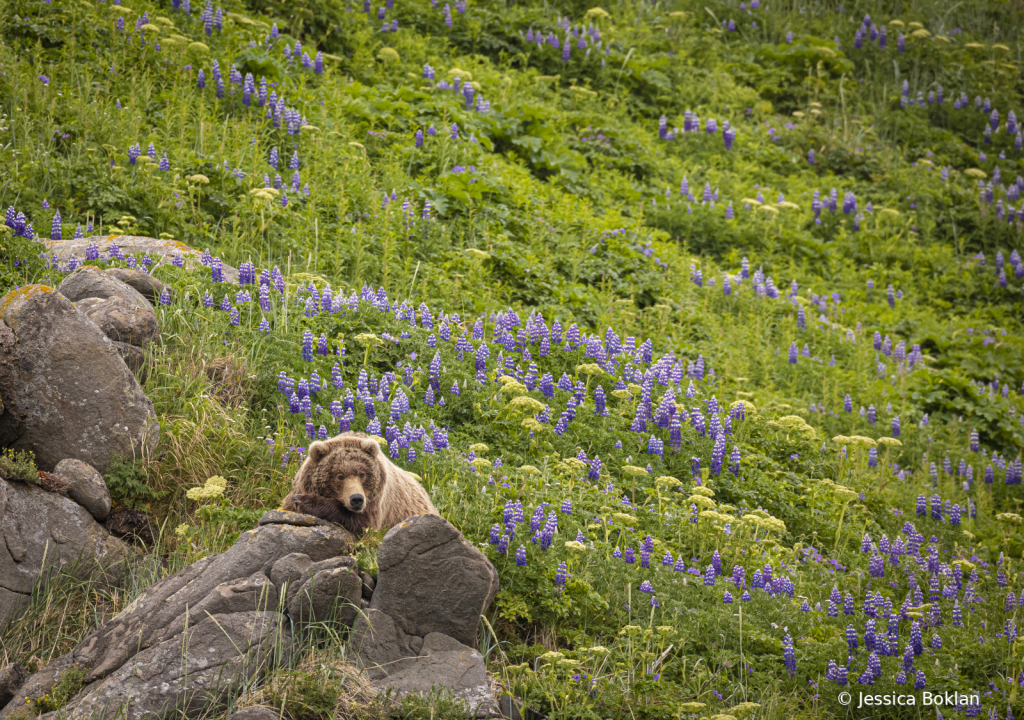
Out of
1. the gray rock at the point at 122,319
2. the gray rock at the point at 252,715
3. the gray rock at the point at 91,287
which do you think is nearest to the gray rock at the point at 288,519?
the gray rock at the point at 252,715

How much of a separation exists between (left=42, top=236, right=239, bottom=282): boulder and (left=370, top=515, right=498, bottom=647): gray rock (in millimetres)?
3922

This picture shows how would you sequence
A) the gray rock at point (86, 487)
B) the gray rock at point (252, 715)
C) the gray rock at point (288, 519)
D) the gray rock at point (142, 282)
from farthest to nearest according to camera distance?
1. the gray rock at point (142, 282)
2. the gray rock at point (86, 487)
3. the gray rock at point (288, 519)
4. the gray rock at point (252, 715)

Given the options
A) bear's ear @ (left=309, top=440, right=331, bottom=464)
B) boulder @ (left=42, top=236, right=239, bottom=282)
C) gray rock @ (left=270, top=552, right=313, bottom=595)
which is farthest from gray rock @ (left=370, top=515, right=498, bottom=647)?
boulder @ (left=42, top=236, right=239, bottom=282)

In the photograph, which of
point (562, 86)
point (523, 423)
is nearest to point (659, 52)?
point (562, 86)

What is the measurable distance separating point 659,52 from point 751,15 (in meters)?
2.73

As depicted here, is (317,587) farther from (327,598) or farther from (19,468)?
(19,468)

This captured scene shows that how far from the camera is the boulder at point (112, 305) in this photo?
19.3 feet

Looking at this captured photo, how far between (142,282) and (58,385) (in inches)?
71.1

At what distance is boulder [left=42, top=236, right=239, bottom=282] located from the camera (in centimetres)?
697

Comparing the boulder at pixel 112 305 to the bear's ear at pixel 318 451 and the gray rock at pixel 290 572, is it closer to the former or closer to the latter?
the bear's ear at pixel 318 451

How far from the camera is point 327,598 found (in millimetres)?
4055

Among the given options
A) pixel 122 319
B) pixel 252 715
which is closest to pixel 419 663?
pixel 252 715

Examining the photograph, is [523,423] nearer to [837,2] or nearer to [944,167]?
[944,167]

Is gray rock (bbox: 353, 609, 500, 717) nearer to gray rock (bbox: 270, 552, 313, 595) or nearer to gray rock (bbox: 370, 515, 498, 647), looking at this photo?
gray rock (bbox: 370, 515, 498, 647)
